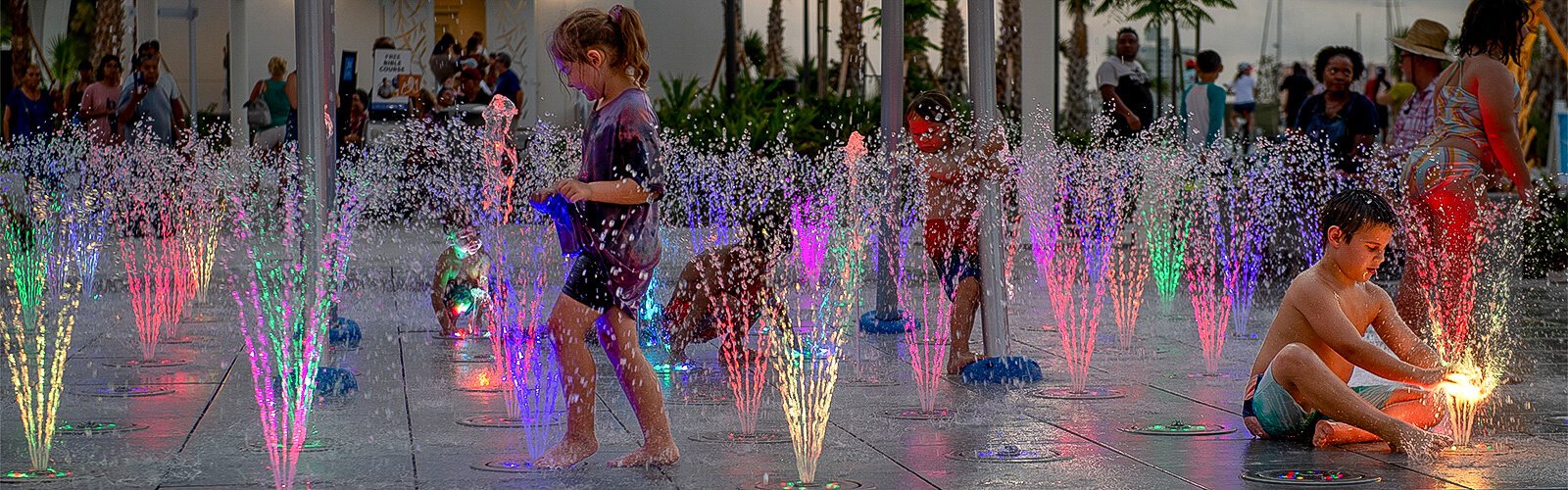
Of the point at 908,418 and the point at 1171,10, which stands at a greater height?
the point at 1171,10

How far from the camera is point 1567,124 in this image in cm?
2275

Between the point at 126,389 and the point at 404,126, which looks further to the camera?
the point at 404,126

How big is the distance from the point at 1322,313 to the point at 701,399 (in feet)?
6.88

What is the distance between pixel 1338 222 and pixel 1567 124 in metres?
18.7

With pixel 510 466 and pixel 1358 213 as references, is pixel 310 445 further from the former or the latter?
pixel 1358 213

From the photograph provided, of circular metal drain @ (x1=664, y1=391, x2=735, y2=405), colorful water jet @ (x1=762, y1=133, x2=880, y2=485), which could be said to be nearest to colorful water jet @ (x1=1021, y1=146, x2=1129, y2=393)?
colorful water jet @ (x1=762, y1=133, x2=880, y2=485)

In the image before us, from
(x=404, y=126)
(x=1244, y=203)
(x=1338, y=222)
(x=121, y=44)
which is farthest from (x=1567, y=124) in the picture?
(x=1338, y=222)

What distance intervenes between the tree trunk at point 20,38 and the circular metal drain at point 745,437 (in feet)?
49.9

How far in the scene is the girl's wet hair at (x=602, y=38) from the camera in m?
5.00

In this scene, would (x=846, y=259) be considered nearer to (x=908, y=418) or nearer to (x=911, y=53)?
(x=908, y=418)

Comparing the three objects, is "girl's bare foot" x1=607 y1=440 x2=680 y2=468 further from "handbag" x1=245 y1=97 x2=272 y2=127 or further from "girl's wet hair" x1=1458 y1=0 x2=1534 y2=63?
"handbag" x1=245 y1=97 x2=272 y2=127

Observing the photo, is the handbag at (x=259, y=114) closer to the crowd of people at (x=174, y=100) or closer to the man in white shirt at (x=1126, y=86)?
the crowd of people at (x=174, y=100)

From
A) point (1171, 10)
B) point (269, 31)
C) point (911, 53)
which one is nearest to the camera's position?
point (269, 31)

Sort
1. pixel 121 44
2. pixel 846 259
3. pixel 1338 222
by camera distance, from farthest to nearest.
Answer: pixel 121 44 < pixel 846 259 < pixel 1338 222
